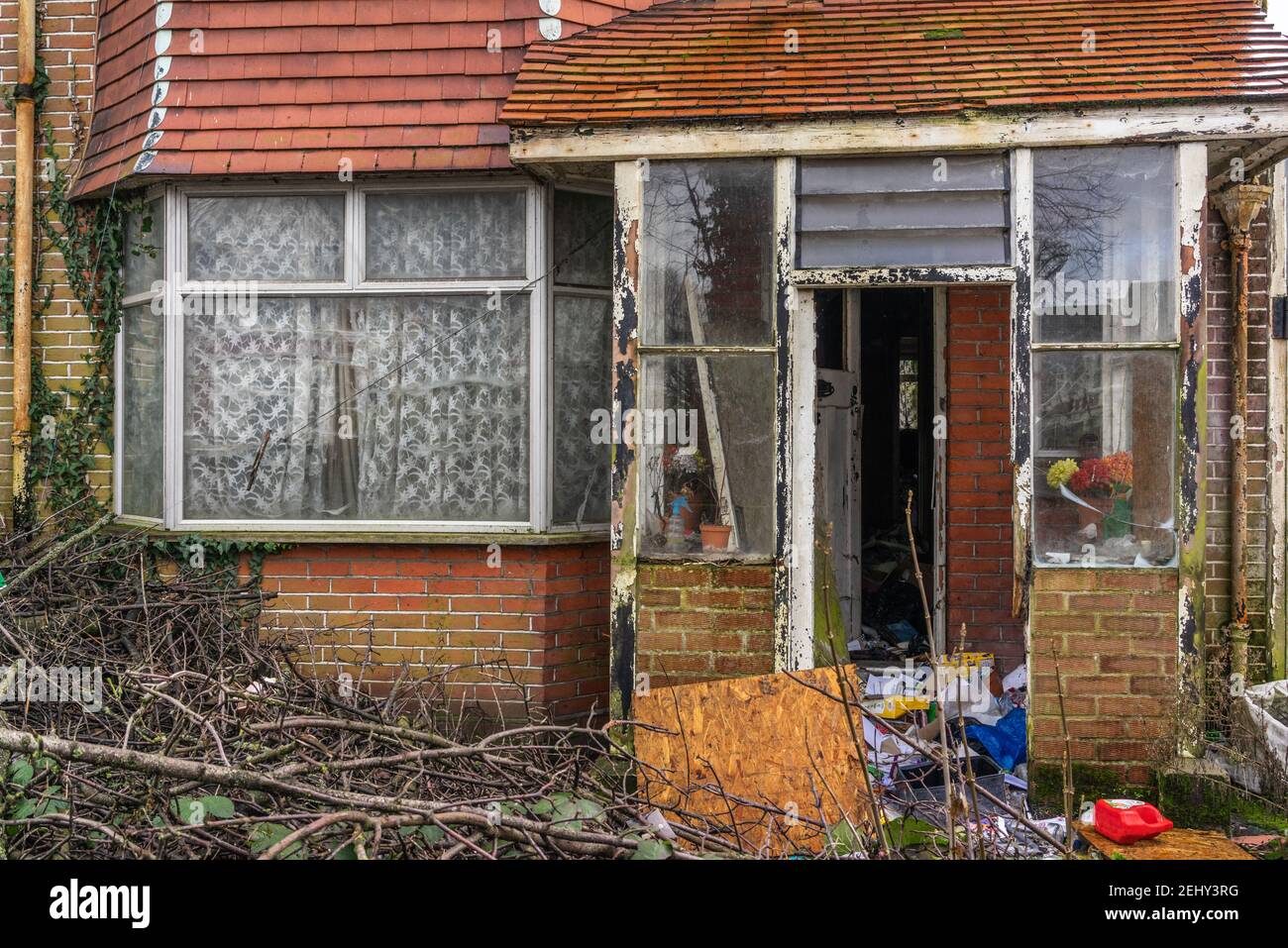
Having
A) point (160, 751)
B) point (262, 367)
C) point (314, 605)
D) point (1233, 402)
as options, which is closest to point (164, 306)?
point (262, 367)

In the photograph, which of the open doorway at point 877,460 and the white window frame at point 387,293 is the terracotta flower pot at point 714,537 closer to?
the white window frame at point 387,293

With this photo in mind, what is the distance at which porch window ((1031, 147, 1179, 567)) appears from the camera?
557 centimetres

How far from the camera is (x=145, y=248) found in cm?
685

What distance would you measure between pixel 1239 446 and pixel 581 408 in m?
3.86

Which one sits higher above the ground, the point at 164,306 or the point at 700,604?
the point at 164,306

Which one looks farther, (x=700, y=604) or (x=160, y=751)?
(x=700, y=604)

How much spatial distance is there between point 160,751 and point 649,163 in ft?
11.6

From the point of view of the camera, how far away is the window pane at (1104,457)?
558 cm

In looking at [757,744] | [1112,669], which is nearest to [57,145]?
[757,744]

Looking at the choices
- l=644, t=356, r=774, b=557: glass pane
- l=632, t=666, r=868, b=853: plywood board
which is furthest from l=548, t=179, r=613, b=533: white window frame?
l=632, t=666, r=868, b=853: plywood board

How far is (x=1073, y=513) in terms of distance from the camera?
563 centimetres

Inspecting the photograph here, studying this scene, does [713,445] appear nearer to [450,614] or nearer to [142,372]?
[450,614]
